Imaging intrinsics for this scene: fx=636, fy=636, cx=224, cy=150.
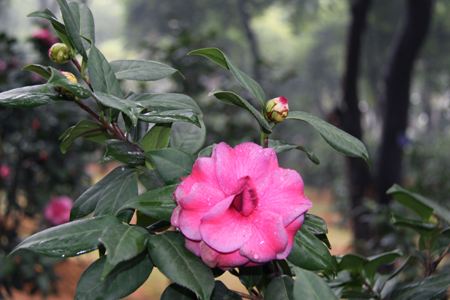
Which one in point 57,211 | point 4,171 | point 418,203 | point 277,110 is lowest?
point 57,211

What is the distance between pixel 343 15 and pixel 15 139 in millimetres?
16813

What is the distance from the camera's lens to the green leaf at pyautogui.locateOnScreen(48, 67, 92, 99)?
594 millimetres

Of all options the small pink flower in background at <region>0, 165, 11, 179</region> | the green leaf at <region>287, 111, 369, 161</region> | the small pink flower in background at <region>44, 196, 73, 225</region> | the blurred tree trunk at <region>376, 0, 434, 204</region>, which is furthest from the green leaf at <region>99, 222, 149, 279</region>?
the blurred tree trunk at <region>376, 0, 434, 204</region>

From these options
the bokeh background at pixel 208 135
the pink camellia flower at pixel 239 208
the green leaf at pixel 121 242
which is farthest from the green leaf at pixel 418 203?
the green leaf at pixel 121 242

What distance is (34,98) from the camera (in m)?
0.66

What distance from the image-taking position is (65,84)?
60cm

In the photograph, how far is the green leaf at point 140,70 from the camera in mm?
798

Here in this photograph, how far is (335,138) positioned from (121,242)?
0.91 feet

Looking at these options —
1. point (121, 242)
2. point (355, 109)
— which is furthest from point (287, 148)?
point (355, 109)

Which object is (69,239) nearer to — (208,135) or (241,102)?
(241,102)

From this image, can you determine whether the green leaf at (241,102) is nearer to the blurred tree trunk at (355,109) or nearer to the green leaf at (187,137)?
the green leaf at (187,137)

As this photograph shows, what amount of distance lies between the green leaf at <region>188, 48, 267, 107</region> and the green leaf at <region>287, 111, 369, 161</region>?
1.8 inches

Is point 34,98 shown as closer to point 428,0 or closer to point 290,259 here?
point 290,259

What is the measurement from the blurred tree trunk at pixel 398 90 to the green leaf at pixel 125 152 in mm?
4174
